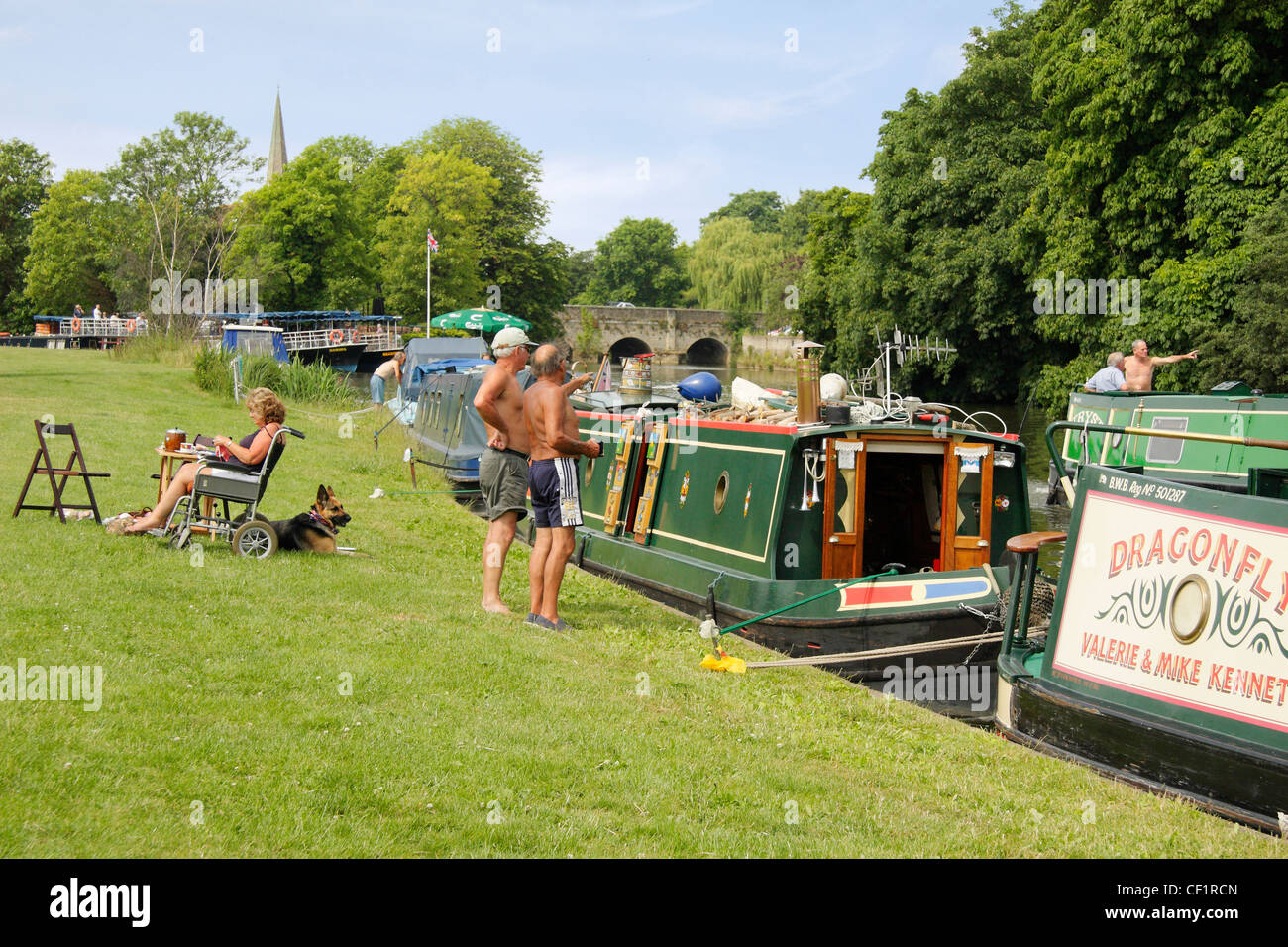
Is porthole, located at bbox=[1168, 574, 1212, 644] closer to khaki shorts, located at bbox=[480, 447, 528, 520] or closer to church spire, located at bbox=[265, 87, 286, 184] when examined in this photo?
khaki shorts, located at bbox=[480, 447, 528, 520]

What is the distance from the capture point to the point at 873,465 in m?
10.5

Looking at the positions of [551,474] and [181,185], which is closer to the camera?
[551,474]

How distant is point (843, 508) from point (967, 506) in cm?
102

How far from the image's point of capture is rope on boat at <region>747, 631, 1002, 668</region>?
26.0ft

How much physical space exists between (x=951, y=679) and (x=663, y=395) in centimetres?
646

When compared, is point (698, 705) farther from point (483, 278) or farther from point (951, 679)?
point (483, 278)

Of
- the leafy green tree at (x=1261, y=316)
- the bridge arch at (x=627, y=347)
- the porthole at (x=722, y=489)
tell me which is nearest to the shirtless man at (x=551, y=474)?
the porthole at (x=722, y=489)

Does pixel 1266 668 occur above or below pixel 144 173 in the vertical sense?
below

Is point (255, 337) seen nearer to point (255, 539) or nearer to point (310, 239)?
point (310, 239)

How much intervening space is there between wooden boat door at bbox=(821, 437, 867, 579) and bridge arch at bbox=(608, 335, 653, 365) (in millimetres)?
73522

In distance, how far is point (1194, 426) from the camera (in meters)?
16.9

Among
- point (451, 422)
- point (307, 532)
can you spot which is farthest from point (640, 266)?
point (307, 532)

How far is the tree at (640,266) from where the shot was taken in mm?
108062

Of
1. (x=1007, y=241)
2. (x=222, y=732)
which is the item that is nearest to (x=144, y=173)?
(x=1007, y=241)
